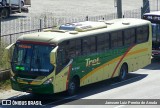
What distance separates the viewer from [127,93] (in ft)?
73.9

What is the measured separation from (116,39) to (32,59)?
17.4ft

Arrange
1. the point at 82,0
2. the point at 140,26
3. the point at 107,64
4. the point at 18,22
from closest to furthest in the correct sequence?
1. the point at 107,64
2. the point at 140,26
3. the point at 18,22
4. the point at 82,0

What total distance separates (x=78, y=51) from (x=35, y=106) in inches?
133

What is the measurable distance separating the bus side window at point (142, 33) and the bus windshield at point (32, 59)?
7111 millimetres

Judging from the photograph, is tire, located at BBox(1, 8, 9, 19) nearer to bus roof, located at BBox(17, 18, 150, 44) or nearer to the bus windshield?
bus roof, located at BBox(17, 18, 150, 44)

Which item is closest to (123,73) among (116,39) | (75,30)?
(116,39)

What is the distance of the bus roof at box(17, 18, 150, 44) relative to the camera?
21359 mm

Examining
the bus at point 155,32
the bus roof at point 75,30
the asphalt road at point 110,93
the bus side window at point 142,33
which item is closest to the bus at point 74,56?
the bus roof at point 75,30

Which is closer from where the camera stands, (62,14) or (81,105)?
(81,105)

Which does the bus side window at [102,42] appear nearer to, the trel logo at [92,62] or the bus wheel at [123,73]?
the trel logo at [92,62]

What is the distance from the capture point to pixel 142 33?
89.2 ft

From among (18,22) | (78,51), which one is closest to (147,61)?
(78,51)

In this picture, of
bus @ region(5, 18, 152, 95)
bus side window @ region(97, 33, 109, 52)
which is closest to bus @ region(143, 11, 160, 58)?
bus @ region(5, 18, 152, 95)

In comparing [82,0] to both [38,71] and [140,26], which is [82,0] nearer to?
[140,26]
